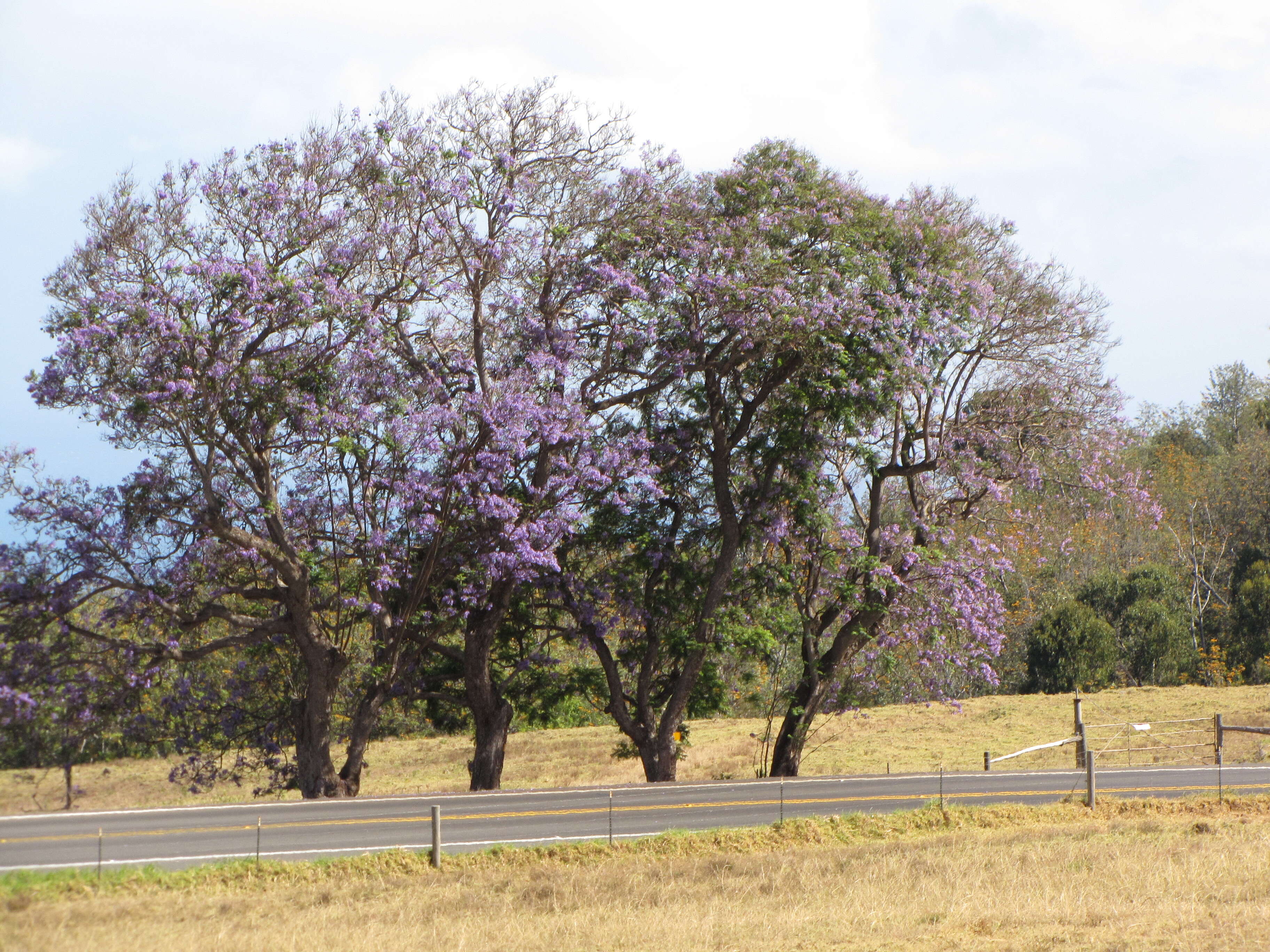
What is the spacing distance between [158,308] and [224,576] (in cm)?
644

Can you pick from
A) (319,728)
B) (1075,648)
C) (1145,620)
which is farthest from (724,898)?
(1145,620)

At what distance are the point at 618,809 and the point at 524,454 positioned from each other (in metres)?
7.36

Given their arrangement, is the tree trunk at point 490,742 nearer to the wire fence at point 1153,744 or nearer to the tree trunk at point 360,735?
the tree trunk at point 360,735

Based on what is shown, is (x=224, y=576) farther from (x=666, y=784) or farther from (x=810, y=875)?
(x=810, y=875)

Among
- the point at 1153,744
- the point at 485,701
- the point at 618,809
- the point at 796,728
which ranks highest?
the point at 485,701

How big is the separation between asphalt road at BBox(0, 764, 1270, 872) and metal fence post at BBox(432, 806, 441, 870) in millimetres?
835

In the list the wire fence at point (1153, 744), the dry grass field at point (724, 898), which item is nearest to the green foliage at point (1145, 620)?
the wire fence at point (1153, 744)

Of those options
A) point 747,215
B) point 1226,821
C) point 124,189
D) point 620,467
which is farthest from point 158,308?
point 1226,821

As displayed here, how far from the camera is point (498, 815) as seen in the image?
20516 millimetres

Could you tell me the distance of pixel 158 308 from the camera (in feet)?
71.4

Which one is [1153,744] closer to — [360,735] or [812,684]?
[812,684]

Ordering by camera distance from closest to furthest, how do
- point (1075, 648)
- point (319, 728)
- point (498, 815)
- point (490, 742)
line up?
1. point (498, 815)
2. point (319, 728)
3. point (490, 742)
4. point (1075, 648)

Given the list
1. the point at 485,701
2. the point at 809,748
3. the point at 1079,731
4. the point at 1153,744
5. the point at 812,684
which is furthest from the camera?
the point at 809,748

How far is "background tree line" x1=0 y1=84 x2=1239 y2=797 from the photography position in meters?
22.9
